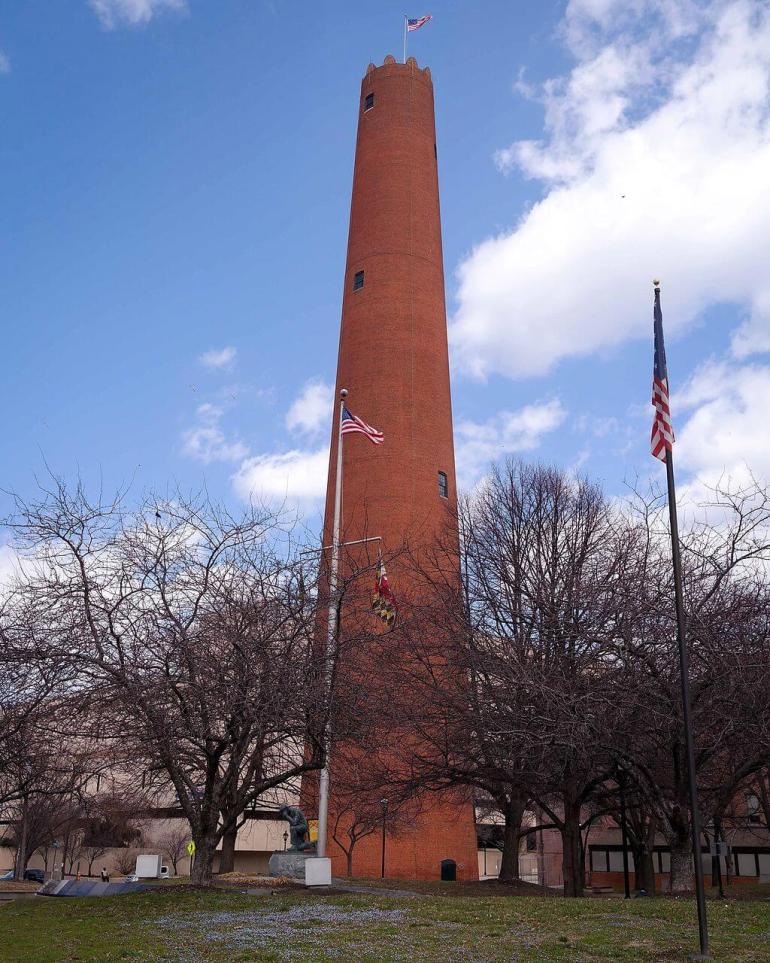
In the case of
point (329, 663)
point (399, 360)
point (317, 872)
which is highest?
point (399, 360)

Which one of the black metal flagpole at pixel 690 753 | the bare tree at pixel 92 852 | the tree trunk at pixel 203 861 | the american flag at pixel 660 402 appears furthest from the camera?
the bare tree at pixel 92 852

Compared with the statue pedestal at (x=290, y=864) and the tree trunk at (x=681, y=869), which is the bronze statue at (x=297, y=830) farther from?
the tree trunk at (x=681, y=869)

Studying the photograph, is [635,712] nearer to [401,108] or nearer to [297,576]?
[297,576]

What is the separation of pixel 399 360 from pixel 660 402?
20525 millimetres

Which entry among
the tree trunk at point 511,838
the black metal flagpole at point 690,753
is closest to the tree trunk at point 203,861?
the black metal flagpole at point 690,753

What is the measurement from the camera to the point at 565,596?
2414 centimetres

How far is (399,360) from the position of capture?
115 ft

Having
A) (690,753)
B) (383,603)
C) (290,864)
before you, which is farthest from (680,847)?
(690,753)

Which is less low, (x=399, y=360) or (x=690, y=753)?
(x=399, y=360)

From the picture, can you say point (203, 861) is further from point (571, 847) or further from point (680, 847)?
point (680, 847)

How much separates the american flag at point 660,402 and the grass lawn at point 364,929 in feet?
21.8

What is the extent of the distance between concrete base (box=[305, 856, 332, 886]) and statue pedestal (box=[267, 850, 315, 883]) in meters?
2.22

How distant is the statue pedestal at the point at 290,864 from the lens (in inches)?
891

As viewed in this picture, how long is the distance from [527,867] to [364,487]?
214ft
